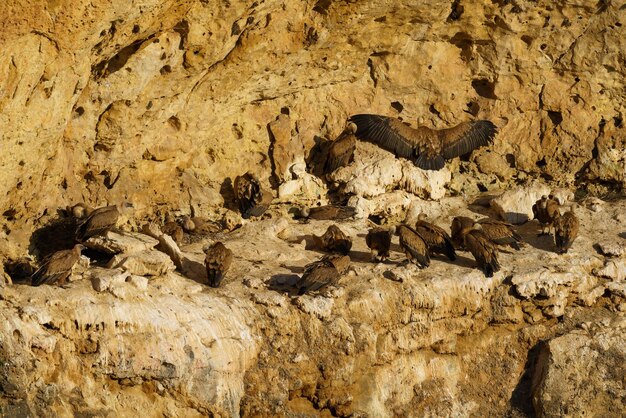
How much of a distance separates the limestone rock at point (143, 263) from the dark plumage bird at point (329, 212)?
376 centimetres

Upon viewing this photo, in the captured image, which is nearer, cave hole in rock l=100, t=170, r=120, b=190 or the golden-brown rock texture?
the golden-brown rock texture

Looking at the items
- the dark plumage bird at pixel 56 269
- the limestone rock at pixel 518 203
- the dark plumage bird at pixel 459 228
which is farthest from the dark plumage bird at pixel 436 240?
the dark plumage bird at pixel 56 269

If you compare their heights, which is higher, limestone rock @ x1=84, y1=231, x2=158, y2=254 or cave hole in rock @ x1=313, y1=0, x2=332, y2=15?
cave hole in rock @ x1=313, y1=0, x2=332, y2=15

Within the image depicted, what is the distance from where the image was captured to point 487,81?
2262 cm

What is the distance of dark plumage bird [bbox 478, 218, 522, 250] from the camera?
19.7 metres

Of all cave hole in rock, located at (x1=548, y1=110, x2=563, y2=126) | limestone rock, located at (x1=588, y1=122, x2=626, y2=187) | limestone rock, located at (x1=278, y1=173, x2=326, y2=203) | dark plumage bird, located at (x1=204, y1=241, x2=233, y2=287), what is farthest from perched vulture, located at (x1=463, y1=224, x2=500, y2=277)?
cave hole in rock, located at (x1=548, y1=110, x2=563, y2=126)

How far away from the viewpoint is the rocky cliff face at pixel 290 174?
16125 mm

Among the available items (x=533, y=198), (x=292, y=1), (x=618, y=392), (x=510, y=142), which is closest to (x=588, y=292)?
(x=618, y=392)

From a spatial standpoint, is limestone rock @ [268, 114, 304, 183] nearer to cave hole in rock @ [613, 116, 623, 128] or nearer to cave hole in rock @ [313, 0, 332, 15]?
cave hole in rock @ [313, 0, 332, 15]

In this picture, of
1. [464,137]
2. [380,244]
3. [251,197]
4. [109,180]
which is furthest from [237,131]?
[464,137]

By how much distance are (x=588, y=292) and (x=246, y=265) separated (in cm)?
469

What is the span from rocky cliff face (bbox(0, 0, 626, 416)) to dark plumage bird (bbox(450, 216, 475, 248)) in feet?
3.03

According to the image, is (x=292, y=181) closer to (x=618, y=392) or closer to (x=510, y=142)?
(x=510, y=142)

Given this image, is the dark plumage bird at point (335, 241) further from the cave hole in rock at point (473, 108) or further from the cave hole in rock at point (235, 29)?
the cave hole in rock at point (473, 108)
